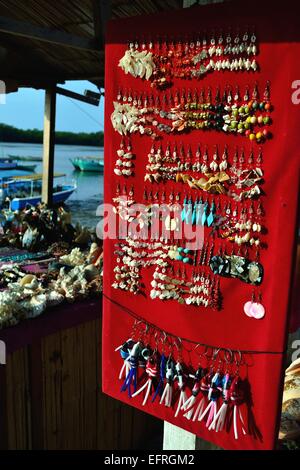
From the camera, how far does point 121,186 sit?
168 cm

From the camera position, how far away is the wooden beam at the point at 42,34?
2613 mm

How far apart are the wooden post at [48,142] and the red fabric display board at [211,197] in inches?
160

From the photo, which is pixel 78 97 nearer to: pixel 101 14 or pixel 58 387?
pixel 101 14

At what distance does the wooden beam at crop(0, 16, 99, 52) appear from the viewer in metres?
2.61

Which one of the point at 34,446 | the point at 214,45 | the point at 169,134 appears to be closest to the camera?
the point at 214,45

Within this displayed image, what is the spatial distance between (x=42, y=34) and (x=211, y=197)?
1.96 meters

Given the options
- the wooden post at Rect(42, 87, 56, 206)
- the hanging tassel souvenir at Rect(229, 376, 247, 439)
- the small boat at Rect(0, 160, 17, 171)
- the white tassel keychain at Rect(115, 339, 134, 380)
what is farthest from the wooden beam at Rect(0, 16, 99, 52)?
the small boat at Rect(0, 160, 17, 171)

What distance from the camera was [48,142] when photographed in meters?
5.57

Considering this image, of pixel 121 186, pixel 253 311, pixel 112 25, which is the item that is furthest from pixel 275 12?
pixel 253 311

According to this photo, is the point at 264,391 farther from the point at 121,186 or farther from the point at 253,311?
the point at 121,186

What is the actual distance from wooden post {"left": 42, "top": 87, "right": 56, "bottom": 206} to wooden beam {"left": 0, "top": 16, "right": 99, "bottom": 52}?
255 centimetres

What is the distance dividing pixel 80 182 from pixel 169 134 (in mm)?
34955

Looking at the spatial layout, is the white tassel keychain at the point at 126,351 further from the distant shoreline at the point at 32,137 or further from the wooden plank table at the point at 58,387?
the distant shoreline at the point at 32,137

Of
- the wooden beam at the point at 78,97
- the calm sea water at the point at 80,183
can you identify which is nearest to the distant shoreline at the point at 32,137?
the calm sea water at the point at 80,183
